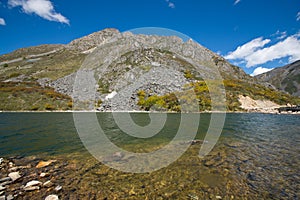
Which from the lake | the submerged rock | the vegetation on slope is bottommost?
the lake

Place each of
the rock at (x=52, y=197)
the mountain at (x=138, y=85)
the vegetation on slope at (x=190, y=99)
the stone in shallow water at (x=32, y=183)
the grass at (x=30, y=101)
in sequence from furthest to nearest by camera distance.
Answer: the mountain at (x=138, y=85) < the grass at (x=30, y=101) < the vegetation on slope at (x=190, y=99) < the stone in shallow water at (x=32, y=183) < the rock at (x=52, y=197)

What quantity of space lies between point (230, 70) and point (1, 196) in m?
173

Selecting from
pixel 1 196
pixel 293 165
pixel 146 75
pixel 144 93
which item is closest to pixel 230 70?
pixel 146 75

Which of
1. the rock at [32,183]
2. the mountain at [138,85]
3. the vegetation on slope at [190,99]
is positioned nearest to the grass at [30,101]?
the mountain at [138,85]

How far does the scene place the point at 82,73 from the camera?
106 metres

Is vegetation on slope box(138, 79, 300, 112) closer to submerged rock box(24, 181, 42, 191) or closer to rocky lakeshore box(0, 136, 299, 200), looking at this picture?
rocky lakeshore box(0, 136, 299, 200)

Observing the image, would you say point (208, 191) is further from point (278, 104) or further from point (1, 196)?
point (278, 104)

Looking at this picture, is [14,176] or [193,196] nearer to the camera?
[193,196]

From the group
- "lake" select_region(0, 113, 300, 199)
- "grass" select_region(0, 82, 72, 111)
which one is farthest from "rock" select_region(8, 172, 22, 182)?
"grass" select_region(0, 82, 72, 111)

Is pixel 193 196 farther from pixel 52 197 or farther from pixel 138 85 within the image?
pixel 138 85

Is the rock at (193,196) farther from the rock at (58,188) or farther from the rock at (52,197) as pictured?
the rock at (58,188)

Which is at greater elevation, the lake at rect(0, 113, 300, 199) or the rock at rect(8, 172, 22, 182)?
the rock at rect(8, 172, 22, 182)

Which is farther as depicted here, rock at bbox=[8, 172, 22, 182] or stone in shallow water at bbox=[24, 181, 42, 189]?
rock at bbox=[8, 172, 22, 182]

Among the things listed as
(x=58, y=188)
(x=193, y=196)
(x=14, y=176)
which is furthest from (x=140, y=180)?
(x=14, y=176)
